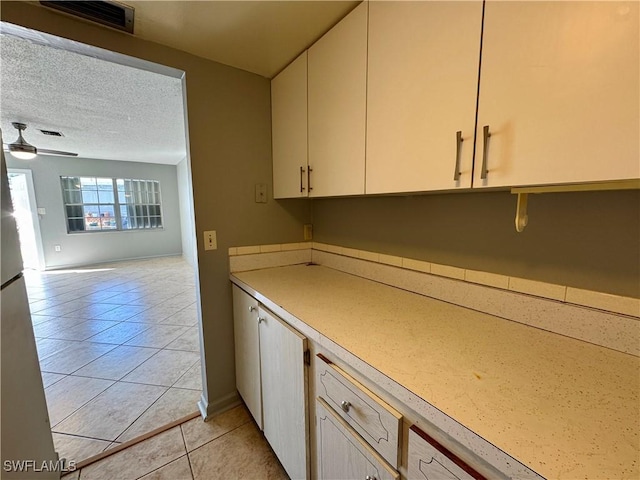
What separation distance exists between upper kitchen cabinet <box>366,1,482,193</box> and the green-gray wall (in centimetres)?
685

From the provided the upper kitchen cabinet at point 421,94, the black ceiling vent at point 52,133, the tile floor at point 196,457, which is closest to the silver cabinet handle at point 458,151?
the upper kitchen cabinet at point 421,94

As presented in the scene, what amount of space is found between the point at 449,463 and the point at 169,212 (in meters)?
7.72

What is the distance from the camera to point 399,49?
2.96ft

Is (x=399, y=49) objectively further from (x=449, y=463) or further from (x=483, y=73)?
(x=449, y=463)

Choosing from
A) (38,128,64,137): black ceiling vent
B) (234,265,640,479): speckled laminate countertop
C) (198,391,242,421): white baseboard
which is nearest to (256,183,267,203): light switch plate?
(234,265,640,479): speckled laminate countertop

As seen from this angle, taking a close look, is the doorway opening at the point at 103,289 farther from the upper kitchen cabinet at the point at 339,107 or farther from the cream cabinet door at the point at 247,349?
the upper kitchen cabinet at the point at 339,107

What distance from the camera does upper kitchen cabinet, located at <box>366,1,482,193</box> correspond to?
2.46ft

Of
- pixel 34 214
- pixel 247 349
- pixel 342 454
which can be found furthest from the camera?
pixel 34 214

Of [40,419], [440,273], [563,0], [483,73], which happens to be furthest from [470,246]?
[40,419]

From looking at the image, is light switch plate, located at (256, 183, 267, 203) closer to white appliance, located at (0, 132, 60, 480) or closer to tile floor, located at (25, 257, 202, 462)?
white appliance, located at (0, 132, 60, 480)

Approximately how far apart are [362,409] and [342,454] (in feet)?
0.73

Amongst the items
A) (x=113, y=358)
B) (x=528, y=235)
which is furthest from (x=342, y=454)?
(x=113, y=358)

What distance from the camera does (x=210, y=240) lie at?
62.3 inches

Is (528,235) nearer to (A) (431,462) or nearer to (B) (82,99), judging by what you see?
(A) (431,462)
